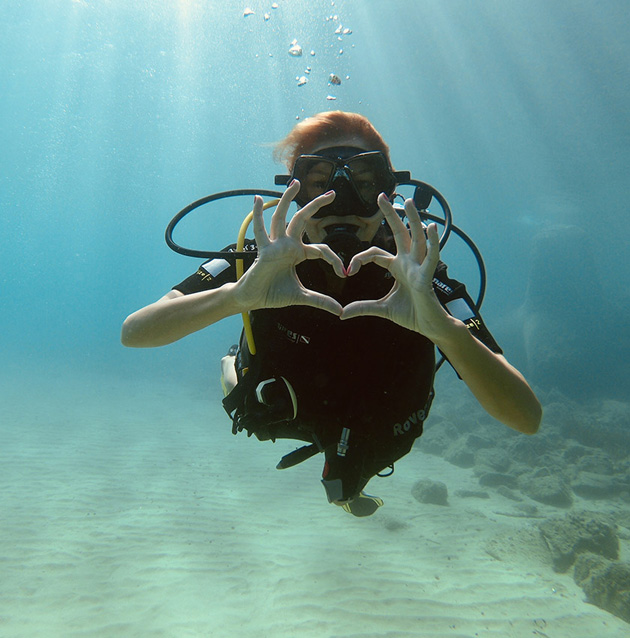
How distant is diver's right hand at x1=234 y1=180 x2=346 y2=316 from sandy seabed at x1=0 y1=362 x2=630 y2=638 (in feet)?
13.0

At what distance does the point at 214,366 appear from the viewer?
1259 inches

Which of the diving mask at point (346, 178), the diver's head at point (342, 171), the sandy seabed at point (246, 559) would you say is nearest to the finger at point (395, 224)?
the diver's head at point (342, 171)

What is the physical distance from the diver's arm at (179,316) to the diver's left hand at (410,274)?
0.62 meters

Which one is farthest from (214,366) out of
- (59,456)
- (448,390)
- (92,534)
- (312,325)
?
(312,325)

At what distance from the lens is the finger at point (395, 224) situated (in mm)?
1643

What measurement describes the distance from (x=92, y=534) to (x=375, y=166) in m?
6.89

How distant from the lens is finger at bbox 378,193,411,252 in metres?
1.64

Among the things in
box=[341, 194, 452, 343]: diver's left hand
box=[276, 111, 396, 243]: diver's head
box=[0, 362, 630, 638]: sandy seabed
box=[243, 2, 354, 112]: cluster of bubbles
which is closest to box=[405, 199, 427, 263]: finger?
box=[341, 194, 452, 343]: diver's left hand

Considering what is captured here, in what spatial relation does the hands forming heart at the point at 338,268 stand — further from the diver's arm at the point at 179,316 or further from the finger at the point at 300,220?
the diver's arm at the point at 179,316

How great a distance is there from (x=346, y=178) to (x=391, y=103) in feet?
77.5

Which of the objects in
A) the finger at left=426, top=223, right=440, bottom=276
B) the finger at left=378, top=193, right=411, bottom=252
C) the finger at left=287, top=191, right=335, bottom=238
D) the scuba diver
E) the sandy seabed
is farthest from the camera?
the sandy seabed

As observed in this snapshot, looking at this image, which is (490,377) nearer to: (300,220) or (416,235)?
(416,235)

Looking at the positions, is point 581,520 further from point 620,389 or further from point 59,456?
point 620,389

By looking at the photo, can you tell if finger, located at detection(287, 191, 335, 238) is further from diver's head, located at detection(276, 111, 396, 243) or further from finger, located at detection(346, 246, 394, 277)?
diver's head, located at detection(276, 111, 396, 243)
